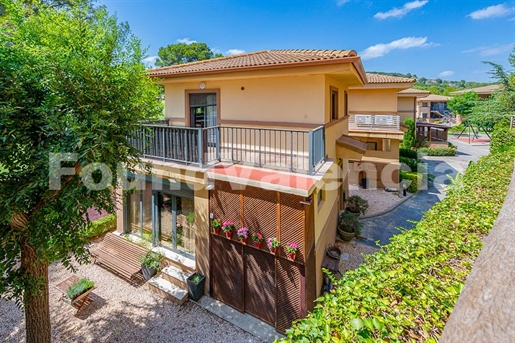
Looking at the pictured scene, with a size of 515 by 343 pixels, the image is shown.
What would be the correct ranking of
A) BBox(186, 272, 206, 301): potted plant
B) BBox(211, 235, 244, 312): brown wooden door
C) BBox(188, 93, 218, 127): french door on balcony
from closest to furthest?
BBox(211, 235, 244, 312): brown wooden door < BBox(186, 272, 206, 301): potted plant < BBox(188, 93, 218, 127): french door on balcony

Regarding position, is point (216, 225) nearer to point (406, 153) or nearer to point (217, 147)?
point (217, 147)

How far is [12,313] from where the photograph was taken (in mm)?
8062

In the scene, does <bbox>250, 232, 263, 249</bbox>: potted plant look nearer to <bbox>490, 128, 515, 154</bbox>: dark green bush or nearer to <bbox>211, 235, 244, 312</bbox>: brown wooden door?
<bbox>211, 235, 244, 312</bbox>: brown wooden door

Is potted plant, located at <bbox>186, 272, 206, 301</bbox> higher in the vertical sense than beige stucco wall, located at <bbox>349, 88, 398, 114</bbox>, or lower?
lower

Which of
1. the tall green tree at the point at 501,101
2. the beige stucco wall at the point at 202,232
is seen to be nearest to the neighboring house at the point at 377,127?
the tall green tree at the point at 501,101

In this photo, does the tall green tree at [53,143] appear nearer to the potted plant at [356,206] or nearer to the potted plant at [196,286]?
the potted plant at [196,286]

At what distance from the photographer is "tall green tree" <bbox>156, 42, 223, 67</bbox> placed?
4200cm

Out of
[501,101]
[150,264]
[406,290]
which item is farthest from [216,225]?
[501,101]

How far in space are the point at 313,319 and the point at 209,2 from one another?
1844 cm

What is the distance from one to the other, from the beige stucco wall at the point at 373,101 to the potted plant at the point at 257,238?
15.7 metres

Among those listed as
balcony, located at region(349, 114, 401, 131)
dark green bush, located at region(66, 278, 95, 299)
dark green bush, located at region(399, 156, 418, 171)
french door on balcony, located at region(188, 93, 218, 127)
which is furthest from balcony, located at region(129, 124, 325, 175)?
dark green bush, located at region(399, 156, 418, 171)

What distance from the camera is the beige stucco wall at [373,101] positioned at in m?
18.9

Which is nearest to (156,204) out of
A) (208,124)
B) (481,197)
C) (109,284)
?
(109,284)

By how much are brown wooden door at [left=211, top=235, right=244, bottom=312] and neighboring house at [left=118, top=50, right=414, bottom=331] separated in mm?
35
